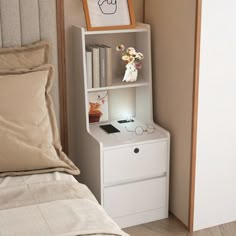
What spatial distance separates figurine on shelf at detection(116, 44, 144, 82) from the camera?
9.73 feet

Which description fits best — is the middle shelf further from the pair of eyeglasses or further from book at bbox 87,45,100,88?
the pair of eyeglasses

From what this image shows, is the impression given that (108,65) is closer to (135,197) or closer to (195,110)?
(195,110)

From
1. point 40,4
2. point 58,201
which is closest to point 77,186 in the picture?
point 58,201

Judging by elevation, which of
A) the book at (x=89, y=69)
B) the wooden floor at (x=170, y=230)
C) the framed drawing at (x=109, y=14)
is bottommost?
the wooden floor at (x=170, y=230)

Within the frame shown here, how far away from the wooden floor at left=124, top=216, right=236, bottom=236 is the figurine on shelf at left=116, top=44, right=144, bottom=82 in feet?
2.94

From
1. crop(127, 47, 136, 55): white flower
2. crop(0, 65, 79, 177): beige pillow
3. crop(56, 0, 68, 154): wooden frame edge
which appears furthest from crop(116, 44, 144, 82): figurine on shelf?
crop(0, 65, 79, 177): beige pillow

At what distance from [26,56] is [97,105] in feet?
2.05

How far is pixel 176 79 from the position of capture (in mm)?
2840

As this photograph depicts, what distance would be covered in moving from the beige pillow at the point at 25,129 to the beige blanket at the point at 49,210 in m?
0.10

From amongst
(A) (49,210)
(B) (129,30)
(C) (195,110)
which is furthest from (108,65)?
(A) (49,210)

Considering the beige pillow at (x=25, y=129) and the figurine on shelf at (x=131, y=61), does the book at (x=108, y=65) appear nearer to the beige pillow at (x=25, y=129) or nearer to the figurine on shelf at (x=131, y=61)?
the figurine on shelf at (x=131, y=61)

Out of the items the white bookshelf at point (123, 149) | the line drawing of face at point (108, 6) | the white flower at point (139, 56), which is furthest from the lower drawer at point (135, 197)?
the line drawing of face at point (108, 6)

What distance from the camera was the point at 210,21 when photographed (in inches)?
103

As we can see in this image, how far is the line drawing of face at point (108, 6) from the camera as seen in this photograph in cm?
287
